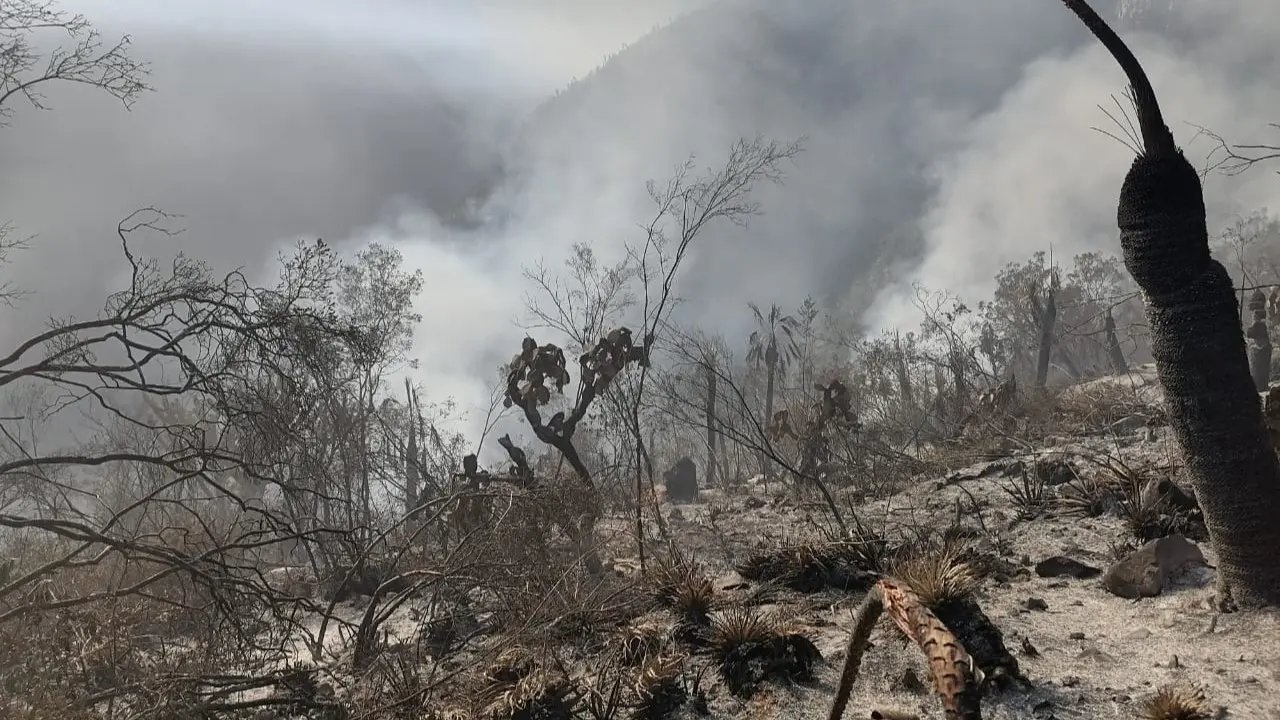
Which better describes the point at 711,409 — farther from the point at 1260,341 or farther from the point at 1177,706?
the point at 1177,706

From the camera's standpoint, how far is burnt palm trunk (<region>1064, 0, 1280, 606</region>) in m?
4.14

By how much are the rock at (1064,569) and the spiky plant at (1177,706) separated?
2.17 m

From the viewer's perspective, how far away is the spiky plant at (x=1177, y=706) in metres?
3.35

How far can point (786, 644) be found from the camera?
491 cm

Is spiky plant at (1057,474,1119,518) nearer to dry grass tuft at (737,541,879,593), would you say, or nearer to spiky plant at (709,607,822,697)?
dry grass tuft at (737,541,879,593)

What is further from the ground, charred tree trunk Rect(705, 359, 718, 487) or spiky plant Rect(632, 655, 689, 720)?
charred tree trunk Rect(705, 359, 718, 487)

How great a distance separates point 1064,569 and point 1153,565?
748mm

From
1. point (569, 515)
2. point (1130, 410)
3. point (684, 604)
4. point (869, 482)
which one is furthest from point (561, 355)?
point (1130, 410)

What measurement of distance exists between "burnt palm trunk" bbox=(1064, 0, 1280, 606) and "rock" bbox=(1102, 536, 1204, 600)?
24.5 inches

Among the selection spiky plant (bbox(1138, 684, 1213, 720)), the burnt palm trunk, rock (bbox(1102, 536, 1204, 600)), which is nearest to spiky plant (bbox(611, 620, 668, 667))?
spiky plant (bbox(1138, 684, 1213, 720))

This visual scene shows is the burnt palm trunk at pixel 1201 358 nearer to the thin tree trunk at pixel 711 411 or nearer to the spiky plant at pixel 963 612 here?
the spiky plant at pixel 963 612

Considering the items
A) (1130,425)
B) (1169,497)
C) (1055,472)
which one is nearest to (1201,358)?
(1169,497)

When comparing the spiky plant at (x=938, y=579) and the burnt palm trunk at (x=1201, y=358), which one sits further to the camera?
the spiky plant at (x=938, y=579)

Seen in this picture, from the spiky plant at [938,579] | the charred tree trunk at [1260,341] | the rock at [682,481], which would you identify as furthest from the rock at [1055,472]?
the rock at [682,481]
